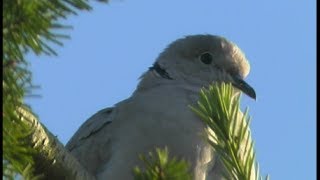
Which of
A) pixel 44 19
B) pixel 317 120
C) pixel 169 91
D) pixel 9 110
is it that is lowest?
pixel 317 120

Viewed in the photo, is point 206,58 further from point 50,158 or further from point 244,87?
point 50,158

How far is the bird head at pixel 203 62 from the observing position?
5.98 meters

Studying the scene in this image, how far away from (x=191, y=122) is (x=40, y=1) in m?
2.99

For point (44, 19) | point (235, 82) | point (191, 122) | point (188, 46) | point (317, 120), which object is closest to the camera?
point (44, 19)

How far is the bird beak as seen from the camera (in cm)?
565

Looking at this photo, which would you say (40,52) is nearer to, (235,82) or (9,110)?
(9,110)

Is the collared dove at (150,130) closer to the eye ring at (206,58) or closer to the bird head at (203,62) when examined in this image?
the bird head at (203,62)

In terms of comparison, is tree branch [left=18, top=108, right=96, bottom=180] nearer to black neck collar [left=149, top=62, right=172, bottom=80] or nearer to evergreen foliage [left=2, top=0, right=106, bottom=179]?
evergreen foliage [left=2, top=0, right=106, bottom=179]

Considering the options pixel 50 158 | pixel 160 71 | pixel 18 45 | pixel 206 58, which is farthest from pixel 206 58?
pixel 18 45

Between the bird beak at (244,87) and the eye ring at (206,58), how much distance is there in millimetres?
411

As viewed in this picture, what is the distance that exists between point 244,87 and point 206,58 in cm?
59

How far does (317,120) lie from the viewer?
4414 millimetres

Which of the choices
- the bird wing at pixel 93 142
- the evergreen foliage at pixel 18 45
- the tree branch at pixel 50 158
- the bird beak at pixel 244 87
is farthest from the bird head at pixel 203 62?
the evergreen foliage at pixel 18 45

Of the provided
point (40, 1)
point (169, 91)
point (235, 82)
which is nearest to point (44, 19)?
point (40, 1)
